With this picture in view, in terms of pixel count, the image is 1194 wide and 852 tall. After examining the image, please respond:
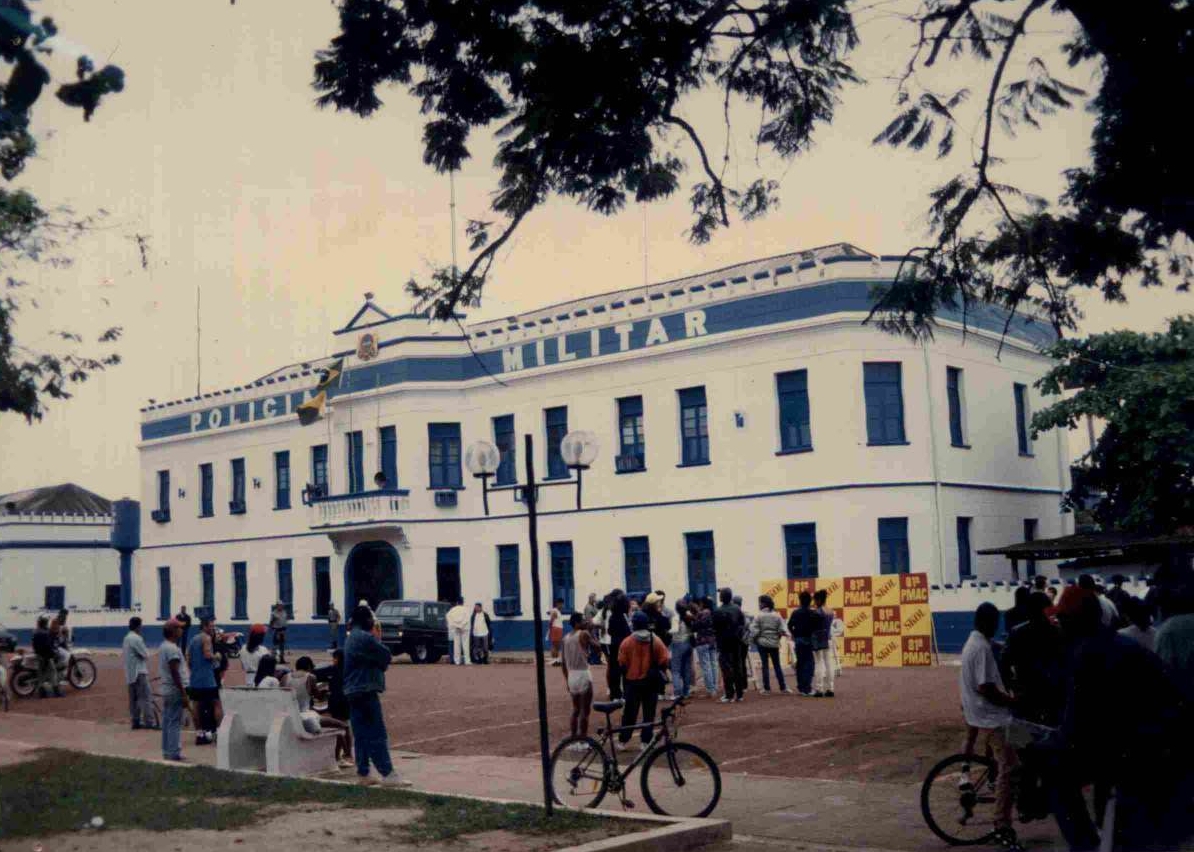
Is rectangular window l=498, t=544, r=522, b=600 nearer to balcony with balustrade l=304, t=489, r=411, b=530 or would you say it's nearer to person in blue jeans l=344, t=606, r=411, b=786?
balcony with balustrade l=304, t=489, r=411, b=530

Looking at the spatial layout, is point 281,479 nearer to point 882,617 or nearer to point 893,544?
point 893,544

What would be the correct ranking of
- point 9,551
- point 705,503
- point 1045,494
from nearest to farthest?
point 705,503 → point 1045,494 → point 9,551

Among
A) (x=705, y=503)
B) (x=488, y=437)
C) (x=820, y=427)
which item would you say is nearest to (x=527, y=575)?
(x=488, y=437)

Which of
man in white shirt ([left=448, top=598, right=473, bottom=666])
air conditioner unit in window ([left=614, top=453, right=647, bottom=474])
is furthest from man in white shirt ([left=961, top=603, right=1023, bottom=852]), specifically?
air conditioner unit in window ([left=614, top=453, right=647, bottom=474])

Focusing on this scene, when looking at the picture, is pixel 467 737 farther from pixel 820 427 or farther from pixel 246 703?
pixel 820 427

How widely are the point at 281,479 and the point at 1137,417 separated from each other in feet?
89.1

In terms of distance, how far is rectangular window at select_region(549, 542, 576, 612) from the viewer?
36844 millimetres

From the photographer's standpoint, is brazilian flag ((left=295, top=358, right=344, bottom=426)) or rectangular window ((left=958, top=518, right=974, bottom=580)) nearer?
rectangular window ((left=958, top=518, right=974, bottom=580))

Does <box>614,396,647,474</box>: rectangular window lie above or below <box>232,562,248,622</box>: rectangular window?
above

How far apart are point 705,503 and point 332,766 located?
2009 cm

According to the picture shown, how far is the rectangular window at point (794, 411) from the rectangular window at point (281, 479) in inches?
729

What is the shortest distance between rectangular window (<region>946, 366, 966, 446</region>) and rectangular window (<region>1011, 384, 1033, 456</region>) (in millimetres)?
2893

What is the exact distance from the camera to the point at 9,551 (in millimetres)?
57750

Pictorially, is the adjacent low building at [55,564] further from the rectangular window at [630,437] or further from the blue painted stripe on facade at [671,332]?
the rectangular window at [630,437]
